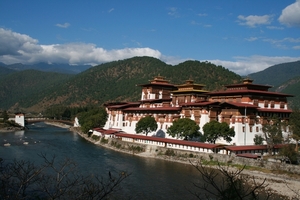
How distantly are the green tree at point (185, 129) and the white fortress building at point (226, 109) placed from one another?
2.07 m

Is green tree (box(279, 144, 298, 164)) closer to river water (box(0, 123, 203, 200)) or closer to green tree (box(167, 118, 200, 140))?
river water (box(0, 123, 203, 200))

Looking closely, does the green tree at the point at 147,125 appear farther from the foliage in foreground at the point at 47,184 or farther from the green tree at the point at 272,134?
the foliage in foreground at the point at 47,184

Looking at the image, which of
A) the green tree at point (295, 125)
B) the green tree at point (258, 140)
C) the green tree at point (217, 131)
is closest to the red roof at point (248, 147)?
the green tree at point (258, 140)

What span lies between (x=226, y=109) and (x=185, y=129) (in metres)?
6.69

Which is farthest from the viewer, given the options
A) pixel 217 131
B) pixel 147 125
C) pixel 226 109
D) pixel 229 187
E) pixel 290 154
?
pixel 147 125

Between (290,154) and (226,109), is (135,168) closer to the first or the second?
(290,154)

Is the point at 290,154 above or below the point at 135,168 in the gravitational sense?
above

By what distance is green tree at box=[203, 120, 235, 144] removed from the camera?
163 feet

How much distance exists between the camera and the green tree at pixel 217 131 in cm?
4959

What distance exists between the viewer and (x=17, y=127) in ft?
316

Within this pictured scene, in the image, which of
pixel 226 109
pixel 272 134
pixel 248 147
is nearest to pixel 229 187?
pixel 248 147

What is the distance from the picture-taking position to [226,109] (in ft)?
174

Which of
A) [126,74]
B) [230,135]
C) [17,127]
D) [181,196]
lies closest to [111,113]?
[17,127]

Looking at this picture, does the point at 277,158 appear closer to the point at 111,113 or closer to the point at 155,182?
the point at 155,182
